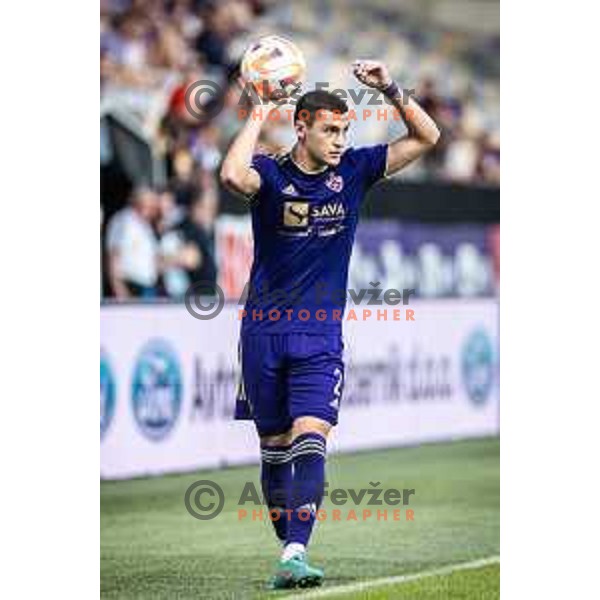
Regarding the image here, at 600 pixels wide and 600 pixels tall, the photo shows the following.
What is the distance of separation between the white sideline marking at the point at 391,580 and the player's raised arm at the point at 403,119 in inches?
80.2

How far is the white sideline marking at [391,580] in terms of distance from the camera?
8070mm

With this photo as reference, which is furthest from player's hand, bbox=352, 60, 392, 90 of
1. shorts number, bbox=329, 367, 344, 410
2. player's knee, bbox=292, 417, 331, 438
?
player's knee, bbox=292, 417, 331, 438

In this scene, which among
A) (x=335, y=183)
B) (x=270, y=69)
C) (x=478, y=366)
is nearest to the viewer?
(x=270, y=69)

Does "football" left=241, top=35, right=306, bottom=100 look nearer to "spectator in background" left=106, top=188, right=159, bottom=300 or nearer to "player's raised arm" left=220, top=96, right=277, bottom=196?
"player's raised arm" left=220, top=96, right=277, bottom=196

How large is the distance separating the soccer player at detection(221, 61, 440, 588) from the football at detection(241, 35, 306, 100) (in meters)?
0.13

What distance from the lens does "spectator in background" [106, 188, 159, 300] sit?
1425 cm

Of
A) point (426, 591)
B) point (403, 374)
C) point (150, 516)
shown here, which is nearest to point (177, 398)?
point (150, 516)

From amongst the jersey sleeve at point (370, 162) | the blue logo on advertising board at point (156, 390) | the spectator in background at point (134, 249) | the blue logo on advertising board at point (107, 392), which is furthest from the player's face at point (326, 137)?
the spectator in background at point (134, 249)

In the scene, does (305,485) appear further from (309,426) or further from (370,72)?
(370,72)

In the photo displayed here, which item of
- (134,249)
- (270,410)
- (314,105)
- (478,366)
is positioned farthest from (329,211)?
(478,366)

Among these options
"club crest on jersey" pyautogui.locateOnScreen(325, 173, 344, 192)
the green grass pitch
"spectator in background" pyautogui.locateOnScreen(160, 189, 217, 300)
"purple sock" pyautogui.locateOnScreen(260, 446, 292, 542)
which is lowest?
the green grass pitch

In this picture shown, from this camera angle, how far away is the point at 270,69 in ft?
26.1

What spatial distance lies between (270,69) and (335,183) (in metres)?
0.64
